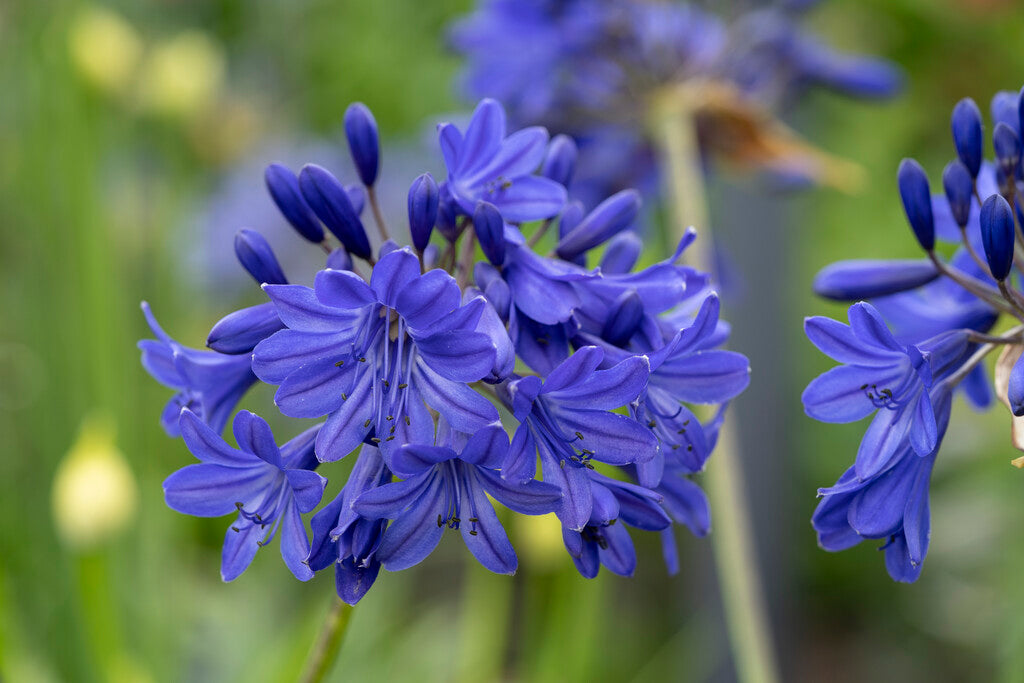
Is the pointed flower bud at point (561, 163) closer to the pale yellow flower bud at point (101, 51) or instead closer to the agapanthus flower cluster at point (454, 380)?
the agapanthus flower cluster at point (454, 380)

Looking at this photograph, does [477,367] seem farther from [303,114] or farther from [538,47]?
[303,114]

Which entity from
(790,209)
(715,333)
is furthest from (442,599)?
(715,333)

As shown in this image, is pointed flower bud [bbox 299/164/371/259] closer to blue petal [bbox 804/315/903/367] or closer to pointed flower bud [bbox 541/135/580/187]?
pointed flower bud [bbox 541/135/580/187]

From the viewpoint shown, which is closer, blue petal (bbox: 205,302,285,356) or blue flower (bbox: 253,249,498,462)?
blue flower (bbox: 253,249,498,462)

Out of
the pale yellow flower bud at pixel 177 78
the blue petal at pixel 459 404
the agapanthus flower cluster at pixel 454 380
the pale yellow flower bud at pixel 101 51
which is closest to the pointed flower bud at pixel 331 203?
the agapanthus flower cluster at pixel 454 380

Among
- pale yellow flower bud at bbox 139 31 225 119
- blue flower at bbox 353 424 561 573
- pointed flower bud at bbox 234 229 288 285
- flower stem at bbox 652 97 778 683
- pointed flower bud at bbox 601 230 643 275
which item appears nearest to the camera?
blue flower at bbox 353 424 561 573

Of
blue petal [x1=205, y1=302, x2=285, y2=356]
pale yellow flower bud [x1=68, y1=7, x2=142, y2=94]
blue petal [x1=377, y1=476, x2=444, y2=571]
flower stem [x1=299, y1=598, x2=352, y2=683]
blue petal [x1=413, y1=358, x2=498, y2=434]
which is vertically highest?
pale yellow flower bud [x1=68, y1=7, x2=142, y2=94]

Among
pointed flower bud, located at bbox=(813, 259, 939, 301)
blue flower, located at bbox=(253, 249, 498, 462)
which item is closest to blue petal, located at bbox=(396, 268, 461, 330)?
blue flower, located at bbox=(253, 249, 498, 462)
